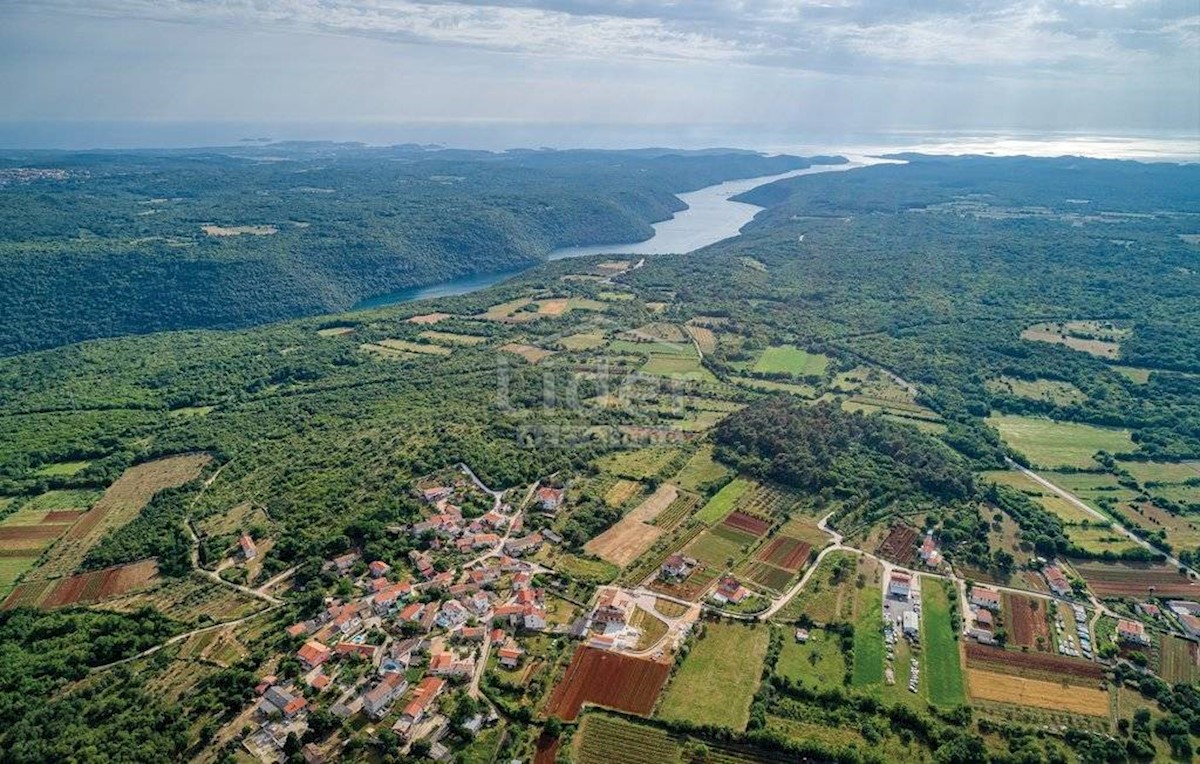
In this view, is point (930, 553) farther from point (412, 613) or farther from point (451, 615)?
point (412, 613)

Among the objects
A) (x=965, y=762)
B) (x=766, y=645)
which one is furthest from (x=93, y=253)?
(x=965, y=762)

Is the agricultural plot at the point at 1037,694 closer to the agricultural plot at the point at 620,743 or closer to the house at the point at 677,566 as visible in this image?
the agricultural plot at the point at 620,743

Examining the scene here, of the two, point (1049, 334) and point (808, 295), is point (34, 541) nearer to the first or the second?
point (808, 295)

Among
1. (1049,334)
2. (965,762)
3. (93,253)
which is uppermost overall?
(93,253)

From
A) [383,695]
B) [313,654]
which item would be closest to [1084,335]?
[383,695]

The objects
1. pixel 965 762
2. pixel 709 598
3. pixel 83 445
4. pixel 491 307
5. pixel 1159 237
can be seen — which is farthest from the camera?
pixel 1159 237

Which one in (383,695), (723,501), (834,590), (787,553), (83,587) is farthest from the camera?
(723,501)
